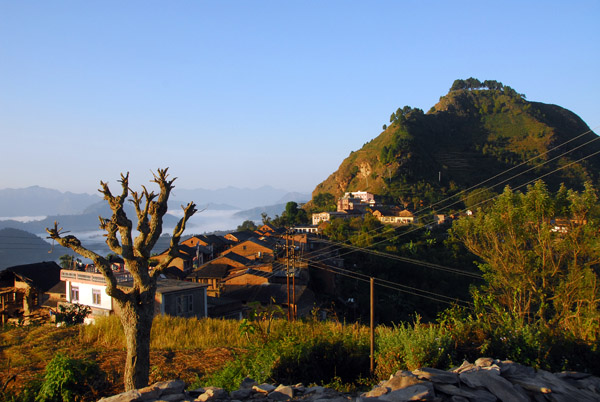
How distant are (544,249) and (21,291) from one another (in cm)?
2858

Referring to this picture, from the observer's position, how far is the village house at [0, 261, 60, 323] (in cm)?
2380

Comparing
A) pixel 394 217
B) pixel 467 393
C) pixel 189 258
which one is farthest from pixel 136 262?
pixel 394 217

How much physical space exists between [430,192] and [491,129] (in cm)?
5683

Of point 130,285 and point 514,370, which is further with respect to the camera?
point 130,285

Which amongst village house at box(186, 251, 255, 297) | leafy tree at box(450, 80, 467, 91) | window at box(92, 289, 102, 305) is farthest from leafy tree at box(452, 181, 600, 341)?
leafy tree at box(450, 80, 467, 91)

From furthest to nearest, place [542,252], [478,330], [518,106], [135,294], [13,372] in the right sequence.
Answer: [518,106], [542,252], [13,372], [478,330], [135,294]

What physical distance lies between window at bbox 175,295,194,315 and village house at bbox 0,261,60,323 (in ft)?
36.3

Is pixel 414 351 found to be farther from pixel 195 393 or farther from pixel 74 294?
pixel 74 294

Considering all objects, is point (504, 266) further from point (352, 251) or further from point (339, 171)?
point (339, 171)

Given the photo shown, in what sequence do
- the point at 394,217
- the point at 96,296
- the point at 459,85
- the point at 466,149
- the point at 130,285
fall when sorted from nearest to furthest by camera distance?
the point at 130,285, the point at 96,296, the point at 394,217, the point at 466,149, the point at 459,85

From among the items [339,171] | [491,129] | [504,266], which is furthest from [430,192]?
[504,266]

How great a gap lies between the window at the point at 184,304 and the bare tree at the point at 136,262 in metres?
12.9

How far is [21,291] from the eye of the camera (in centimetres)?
2469

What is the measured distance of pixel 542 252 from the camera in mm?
14945
